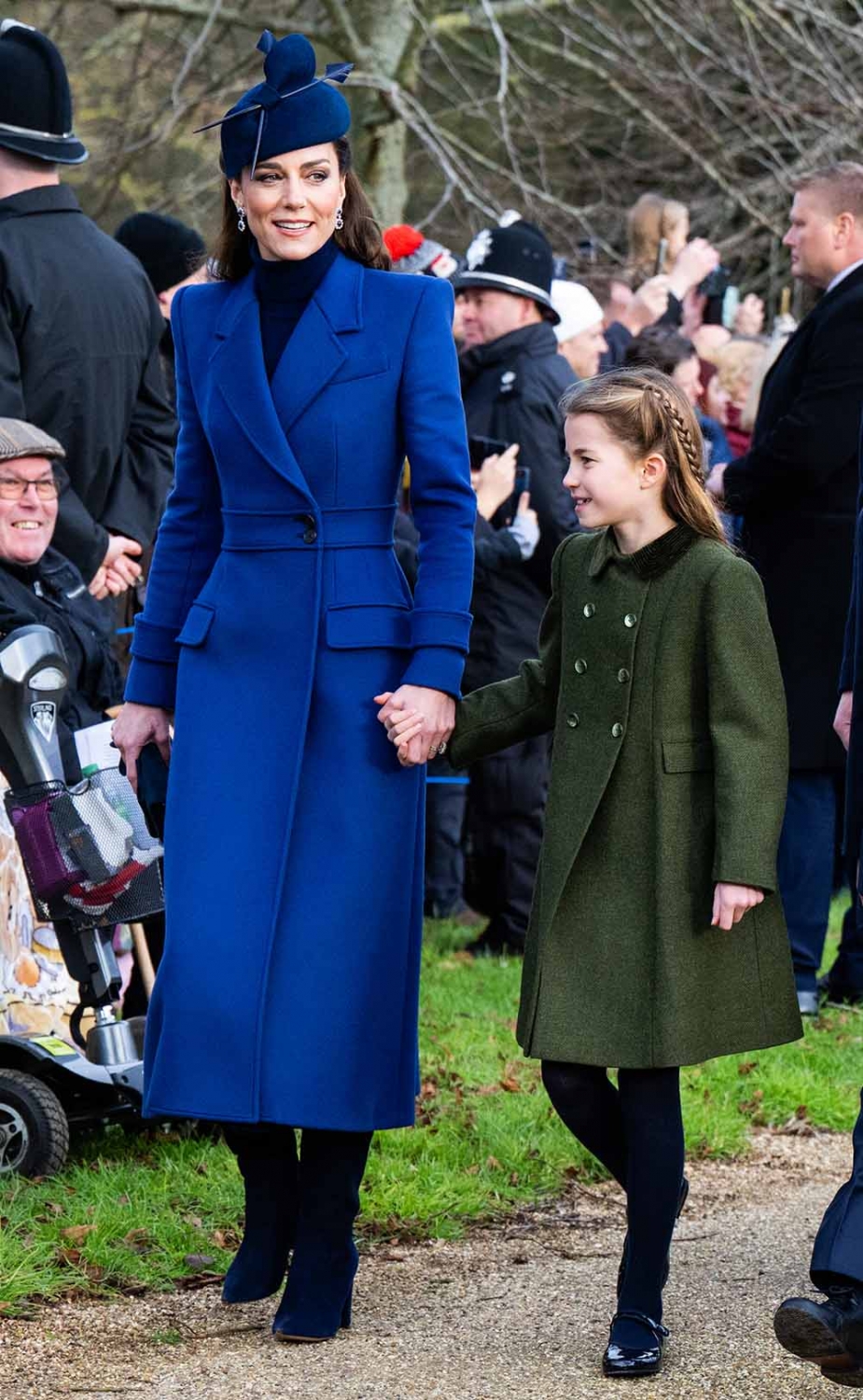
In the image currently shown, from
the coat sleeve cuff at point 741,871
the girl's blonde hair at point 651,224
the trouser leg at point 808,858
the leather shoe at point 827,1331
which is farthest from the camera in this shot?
the girl's blonde hair at point 651,224

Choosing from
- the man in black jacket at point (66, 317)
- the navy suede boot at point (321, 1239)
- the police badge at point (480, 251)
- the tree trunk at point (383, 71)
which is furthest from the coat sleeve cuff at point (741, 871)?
the tree trunk at point (383, 71)

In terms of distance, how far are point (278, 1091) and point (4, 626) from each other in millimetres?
1625

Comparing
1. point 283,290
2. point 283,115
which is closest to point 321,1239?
point 283,290

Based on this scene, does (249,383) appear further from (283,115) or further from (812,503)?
(812,503)

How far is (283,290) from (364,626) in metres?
0.60

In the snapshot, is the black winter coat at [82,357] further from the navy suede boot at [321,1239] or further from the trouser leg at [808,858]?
the navy suede boot at [321,1239]

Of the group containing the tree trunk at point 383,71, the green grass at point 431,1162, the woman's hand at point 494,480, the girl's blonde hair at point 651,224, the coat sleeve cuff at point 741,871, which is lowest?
the green grass at point 431,1162

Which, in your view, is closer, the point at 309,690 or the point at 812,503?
the point at 309,690

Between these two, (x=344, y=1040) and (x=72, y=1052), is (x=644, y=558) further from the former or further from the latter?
(x=72, y=1052)

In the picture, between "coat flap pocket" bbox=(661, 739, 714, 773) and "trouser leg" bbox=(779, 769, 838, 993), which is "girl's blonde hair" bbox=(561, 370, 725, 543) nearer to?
"coat flap pocket" bbox=(661, 739, 714, 773)

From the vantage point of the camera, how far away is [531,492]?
703 cm

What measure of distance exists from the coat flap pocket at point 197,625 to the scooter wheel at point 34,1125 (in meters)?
1.27

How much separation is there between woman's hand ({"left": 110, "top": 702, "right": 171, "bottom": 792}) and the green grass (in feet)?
3.18

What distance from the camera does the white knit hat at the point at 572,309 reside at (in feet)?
26.2
